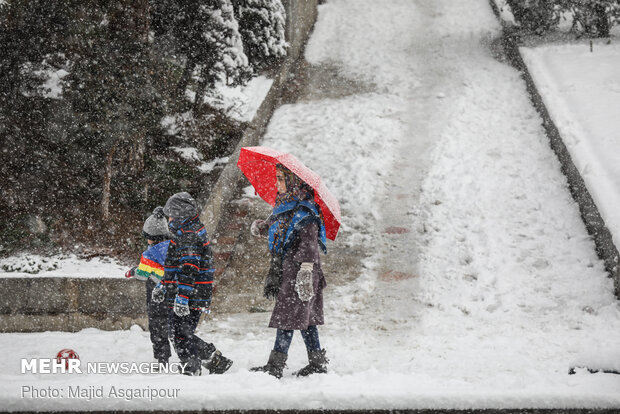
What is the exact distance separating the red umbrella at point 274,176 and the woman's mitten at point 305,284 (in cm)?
50

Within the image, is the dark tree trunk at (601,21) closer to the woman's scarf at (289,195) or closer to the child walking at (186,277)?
the woman's scarf at (289,195)

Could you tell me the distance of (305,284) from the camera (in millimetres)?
4359

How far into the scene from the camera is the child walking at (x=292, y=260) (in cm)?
450

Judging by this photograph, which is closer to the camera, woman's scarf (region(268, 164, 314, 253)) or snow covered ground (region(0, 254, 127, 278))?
woman's scarf (region(268, 164, 314, 253))

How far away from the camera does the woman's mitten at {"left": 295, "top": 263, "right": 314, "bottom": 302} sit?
14.3 ft

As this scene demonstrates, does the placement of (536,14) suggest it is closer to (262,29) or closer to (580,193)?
(262,29)

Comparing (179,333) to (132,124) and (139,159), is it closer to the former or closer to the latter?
(132,124)

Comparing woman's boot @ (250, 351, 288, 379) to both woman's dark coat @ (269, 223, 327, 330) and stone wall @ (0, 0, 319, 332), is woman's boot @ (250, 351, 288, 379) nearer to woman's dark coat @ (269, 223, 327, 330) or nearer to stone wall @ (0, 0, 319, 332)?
woman's dark coat @ (269, 223, 327, 330)

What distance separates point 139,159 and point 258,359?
14.1 ft

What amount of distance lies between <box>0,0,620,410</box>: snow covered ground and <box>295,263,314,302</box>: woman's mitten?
0.58 meters

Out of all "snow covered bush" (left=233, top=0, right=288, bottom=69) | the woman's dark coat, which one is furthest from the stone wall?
"snow covered bush" (left=233, top=0, right=288, bottom=69)

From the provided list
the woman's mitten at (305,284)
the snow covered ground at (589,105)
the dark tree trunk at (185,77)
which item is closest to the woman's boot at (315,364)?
the woman's mitten at (305,284)

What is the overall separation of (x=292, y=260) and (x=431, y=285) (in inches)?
102

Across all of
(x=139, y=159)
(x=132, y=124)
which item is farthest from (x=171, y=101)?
(x=132, y=124)
